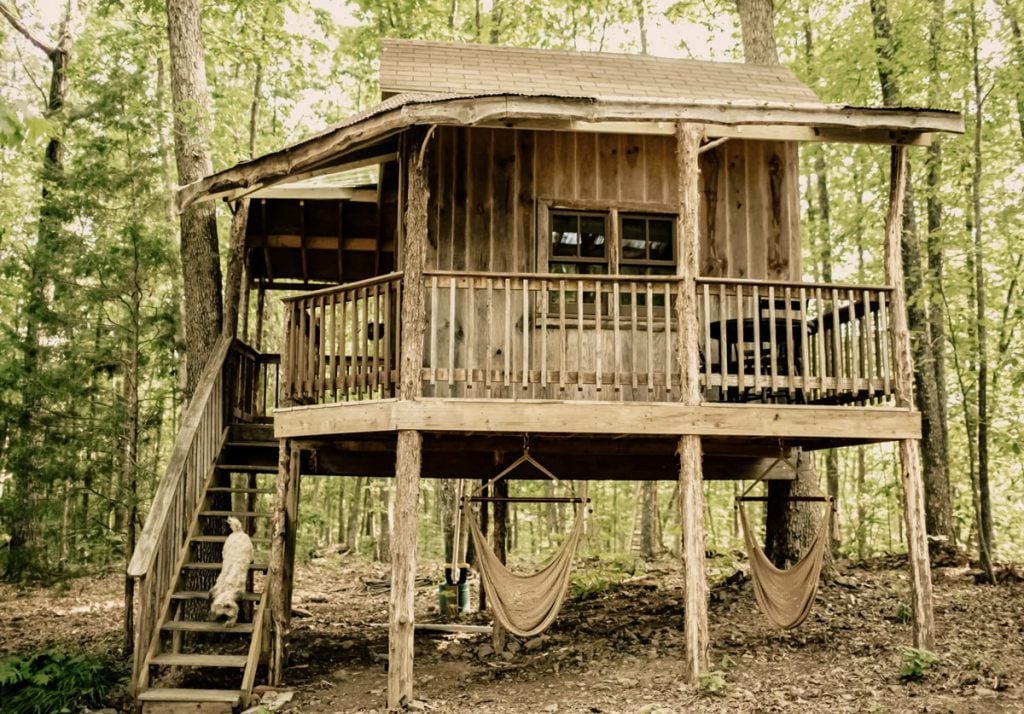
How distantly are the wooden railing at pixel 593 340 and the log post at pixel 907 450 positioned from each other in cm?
13

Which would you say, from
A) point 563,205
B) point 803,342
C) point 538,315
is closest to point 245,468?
point 538,315

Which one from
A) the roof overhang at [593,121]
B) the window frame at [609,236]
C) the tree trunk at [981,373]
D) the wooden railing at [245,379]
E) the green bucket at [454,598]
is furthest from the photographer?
the green bucket at [454,598]

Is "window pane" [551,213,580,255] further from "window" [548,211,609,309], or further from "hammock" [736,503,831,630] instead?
"hammock" [736,503,831,630]

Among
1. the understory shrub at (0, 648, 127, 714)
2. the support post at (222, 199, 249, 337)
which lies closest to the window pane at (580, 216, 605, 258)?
the support post at (222, 199, 249, 337)

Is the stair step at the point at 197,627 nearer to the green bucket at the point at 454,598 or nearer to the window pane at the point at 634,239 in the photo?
the green bucket at the point at 454,598

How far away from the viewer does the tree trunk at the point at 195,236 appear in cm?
1176

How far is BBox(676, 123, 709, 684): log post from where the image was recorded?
304 inches

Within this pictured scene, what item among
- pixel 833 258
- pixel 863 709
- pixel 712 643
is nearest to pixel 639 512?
pixel 833 258

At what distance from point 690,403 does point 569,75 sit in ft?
17.1

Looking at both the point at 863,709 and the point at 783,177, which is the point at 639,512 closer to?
the point at 783,177

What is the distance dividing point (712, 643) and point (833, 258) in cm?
1176

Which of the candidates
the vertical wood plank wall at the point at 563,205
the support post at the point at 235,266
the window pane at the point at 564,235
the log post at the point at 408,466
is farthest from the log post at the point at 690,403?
the support post at the point at 235,266

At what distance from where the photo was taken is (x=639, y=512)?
84.9 ft

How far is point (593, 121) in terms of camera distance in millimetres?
7832
